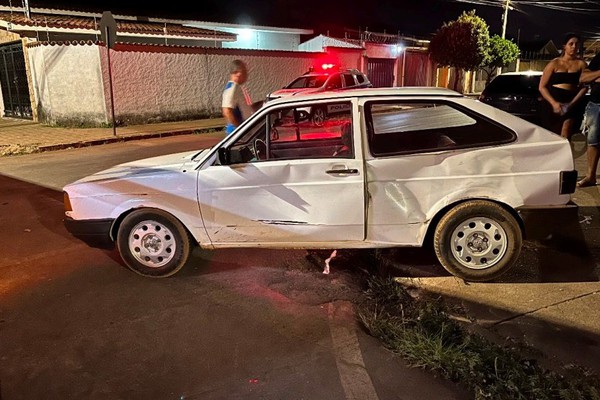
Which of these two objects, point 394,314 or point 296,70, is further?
point 296,70

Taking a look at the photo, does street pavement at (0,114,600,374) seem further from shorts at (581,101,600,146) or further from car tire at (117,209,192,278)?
car tire at (117,209,192,278)

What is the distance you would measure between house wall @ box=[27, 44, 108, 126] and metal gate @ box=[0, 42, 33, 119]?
115cm

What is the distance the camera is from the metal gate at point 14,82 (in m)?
17.3

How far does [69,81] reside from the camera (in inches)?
626

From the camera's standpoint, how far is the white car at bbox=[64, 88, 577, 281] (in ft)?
13.5

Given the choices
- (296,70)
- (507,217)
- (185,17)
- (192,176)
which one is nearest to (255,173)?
(192,176)

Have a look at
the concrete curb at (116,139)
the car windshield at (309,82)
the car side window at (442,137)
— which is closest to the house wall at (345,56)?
the car windshield at (309,82)

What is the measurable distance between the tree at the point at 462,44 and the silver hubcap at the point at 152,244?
29.4 metres

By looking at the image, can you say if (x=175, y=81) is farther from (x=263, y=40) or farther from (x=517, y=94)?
(x=517, y=94)

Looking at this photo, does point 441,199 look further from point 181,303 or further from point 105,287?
point 105,287

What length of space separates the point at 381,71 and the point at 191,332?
27.5 meters

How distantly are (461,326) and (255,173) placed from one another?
196 centimetres

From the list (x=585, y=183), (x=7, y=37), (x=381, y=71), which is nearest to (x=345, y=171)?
(x=585, y=183)

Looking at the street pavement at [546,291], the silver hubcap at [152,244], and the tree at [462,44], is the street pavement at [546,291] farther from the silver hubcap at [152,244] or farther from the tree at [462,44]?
the tree at [462,44]
